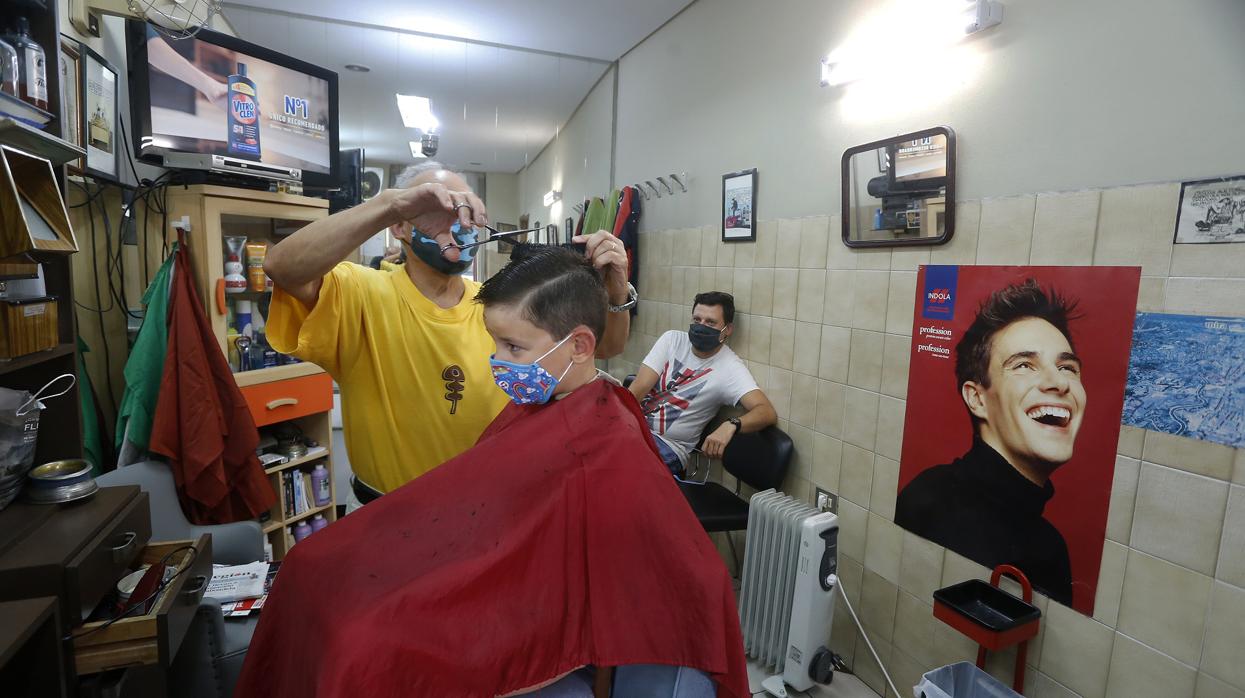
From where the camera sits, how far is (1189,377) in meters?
1.37

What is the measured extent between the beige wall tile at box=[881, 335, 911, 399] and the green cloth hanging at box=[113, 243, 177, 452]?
2545 mm

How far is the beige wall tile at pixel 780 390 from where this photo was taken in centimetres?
257

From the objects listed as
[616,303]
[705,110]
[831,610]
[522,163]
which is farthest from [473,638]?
[522,163]

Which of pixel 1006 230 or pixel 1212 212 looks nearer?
pixel 1212 212

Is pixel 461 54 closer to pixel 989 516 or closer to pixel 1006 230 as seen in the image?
pixel 1006 230

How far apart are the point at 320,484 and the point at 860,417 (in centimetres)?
251

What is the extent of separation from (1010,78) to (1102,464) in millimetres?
1073

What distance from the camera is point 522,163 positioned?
3.93 meters

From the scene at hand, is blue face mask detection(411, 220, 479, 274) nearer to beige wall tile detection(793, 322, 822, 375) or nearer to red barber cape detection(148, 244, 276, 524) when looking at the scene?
red barber cape detection(148, 244, 276, 524)

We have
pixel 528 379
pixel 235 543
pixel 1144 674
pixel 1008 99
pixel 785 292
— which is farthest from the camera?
pixel 785 292

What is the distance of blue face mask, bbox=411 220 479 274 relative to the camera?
4.67ft

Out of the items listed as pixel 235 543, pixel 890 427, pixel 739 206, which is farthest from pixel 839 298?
pixel 235 543

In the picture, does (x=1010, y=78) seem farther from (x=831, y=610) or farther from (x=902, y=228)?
(x=831, y=610)

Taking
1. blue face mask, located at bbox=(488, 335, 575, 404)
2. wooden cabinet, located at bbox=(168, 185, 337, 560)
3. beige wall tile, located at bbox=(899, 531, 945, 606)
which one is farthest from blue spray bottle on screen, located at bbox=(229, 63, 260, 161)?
beige wall tile, located at bbox=(899, 531, 945, 606)
